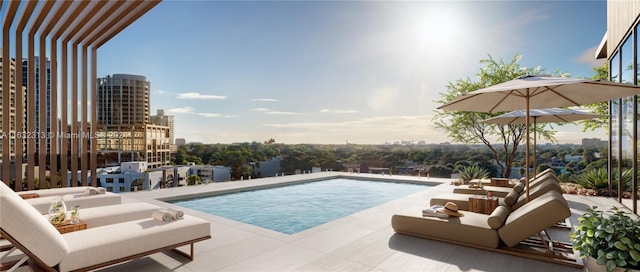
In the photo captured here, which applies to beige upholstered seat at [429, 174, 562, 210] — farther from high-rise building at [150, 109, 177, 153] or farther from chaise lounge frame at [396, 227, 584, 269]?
high-rise building at [150, 109, 177, 153]

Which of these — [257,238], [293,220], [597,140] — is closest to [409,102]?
[597,140]

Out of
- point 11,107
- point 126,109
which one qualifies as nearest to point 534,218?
point 11,107

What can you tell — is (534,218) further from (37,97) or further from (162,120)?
(162,120)

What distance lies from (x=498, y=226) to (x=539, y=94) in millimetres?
2226

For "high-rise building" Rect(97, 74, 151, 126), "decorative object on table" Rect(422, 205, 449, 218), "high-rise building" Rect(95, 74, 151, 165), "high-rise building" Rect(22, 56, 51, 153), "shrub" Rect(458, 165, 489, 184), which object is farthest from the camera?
"high-rise building" Rect(97, 74, 151, 126)

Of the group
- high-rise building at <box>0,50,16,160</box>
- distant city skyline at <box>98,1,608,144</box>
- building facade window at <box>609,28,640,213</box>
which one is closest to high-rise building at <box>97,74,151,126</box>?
distant city skyline at <box>98,1,608,144</box>

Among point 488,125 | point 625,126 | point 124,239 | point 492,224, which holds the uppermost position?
point 488,125

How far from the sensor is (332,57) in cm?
1827

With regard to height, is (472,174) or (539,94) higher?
(539,94)

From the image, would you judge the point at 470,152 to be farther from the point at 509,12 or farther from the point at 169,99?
the point at 169,99

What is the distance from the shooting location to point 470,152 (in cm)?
1778

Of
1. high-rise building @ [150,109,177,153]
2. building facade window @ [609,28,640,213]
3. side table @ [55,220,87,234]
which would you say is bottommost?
side table @ [55,220,87,234]

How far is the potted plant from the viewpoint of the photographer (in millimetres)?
2199

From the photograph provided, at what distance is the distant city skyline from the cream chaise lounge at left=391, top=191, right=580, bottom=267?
25.8ft
